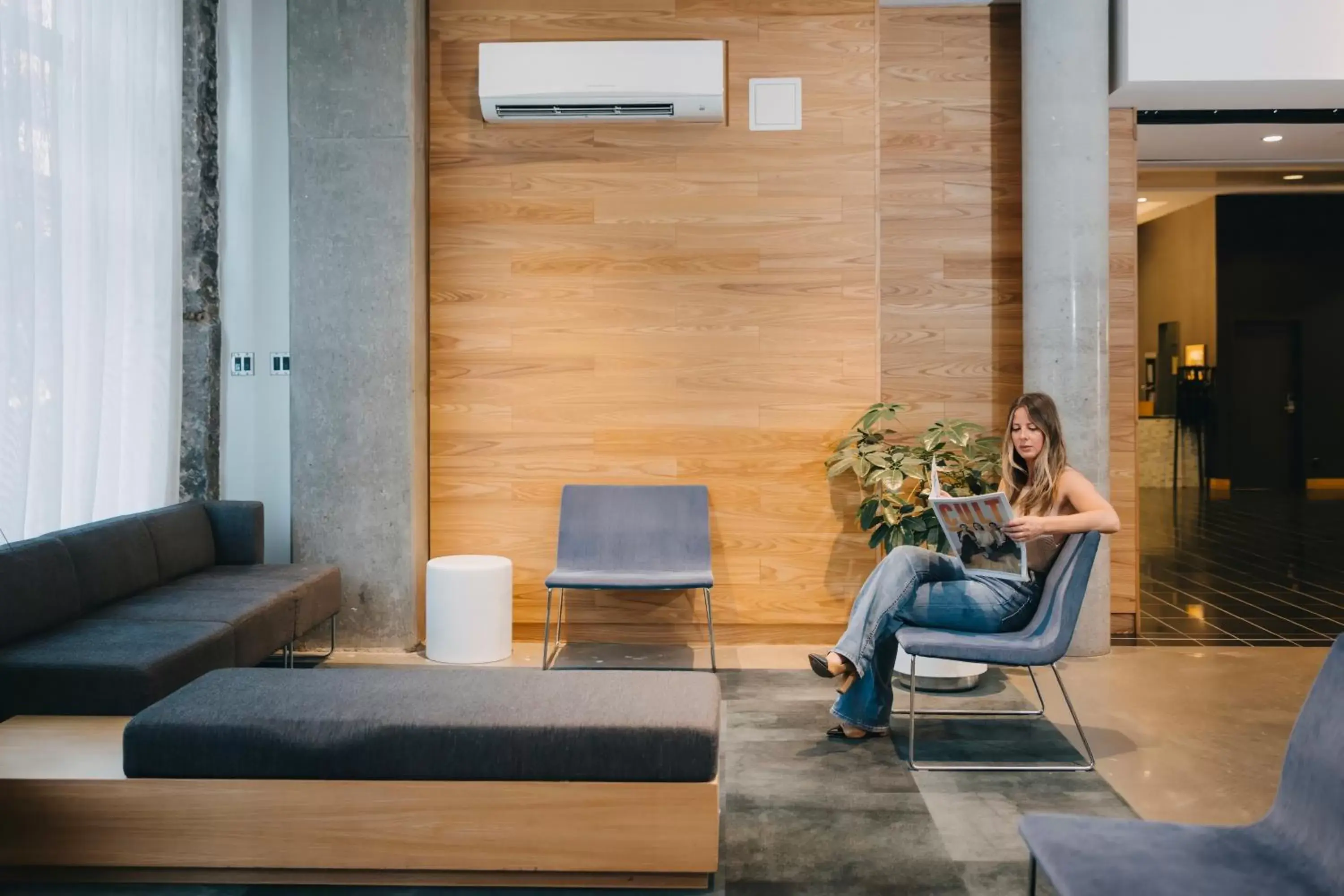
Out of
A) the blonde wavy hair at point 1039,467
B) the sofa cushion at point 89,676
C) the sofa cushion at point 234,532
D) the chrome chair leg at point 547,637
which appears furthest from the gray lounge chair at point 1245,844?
the sofa cushion at point 234,532

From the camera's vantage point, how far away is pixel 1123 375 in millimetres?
5621

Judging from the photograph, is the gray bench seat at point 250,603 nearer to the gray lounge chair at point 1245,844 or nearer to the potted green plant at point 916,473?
the potted green plant at point 916,473

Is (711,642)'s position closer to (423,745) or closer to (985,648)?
(985,648)

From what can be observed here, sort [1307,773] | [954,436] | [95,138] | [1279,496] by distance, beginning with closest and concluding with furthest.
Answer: [1307,773] → [95,138] → [954,436] → [1279,496]

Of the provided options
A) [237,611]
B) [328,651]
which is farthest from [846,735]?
[328,651]

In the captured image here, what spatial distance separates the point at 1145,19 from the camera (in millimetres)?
5047

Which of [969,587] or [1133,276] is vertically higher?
[1133,276]

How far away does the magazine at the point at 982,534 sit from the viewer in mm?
3635

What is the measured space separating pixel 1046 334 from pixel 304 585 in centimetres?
361

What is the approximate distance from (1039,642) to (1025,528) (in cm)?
39

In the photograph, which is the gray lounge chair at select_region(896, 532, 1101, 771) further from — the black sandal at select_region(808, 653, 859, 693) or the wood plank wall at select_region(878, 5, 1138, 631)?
the wood plank wall at select_region(878, 5, 1138, 631)

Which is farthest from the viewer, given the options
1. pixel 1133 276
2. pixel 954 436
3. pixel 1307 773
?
pixel 1133 276

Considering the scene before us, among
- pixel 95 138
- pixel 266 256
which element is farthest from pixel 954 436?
pixel 95 138

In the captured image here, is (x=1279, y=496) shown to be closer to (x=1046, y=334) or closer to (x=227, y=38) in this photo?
(x=1046, y=334)
